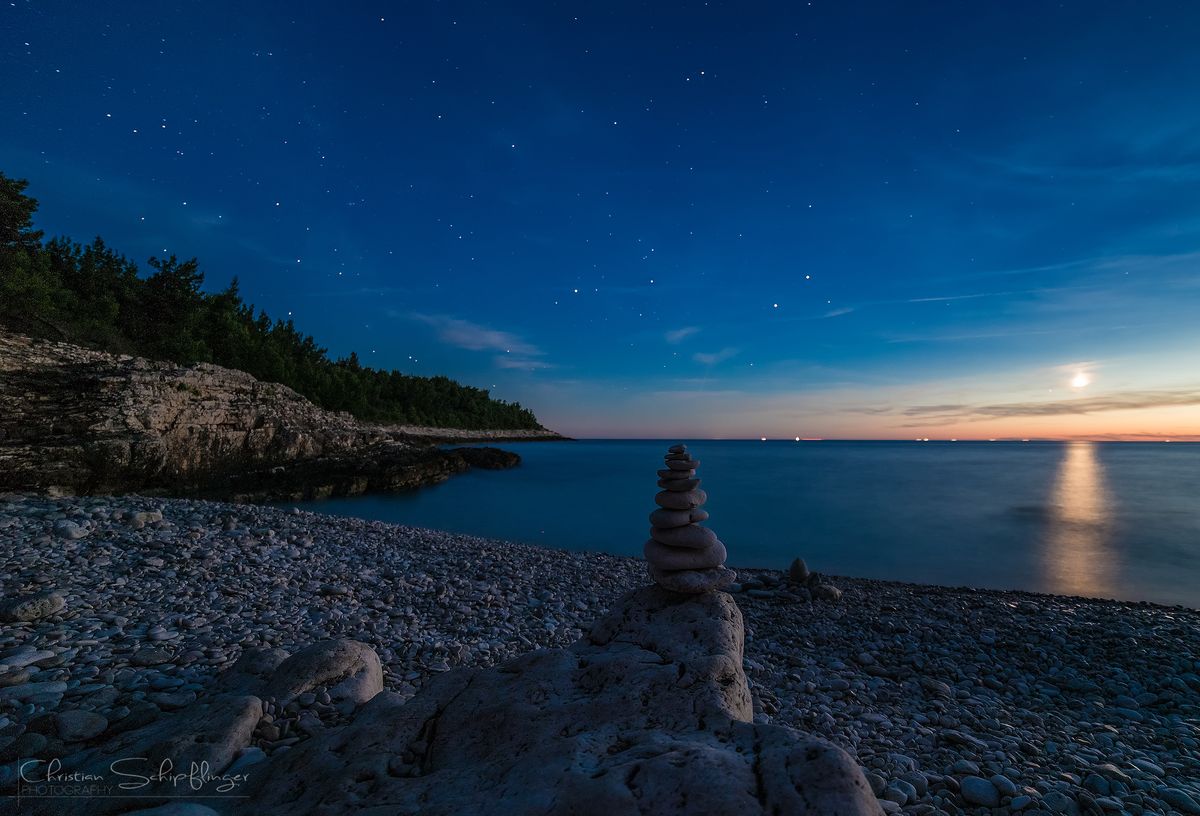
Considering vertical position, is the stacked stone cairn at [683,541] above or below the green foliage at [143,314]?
below

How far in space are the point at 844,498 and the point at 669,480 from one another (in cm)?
3561

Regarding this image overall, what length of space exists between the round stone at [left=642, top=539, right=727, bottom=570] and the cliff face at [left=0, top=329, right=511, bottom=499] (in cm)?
2368

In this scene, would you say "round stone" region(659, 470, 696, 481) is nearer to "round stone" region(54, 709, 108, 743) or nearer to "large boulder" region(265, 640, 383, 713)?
"large boulder" region(265, 640, 383, 713)

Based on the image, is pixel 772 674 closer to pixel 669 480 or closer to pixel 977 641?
pixel 669 480

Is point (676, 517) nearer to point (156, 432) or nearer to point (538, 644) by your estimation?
point (538, 644)

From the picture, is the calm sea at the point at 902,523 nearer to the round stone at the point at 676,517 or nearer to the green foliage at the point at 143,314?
the round stone at the point at 676,517

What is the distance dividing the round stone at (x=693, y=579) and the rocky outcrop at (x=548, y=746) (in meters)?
0.42

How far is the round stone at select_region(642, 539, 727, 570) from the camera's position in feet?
18.7

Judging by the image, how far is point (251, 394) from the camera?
28.3m

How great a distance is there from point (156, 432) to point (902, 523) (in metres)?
37.5

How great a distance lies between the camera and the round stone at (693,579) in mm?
5551

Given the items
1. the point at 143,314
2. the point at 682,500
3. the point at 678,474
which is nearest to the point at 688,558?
the point at 682,500

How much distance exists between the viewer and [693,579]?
556 cm
